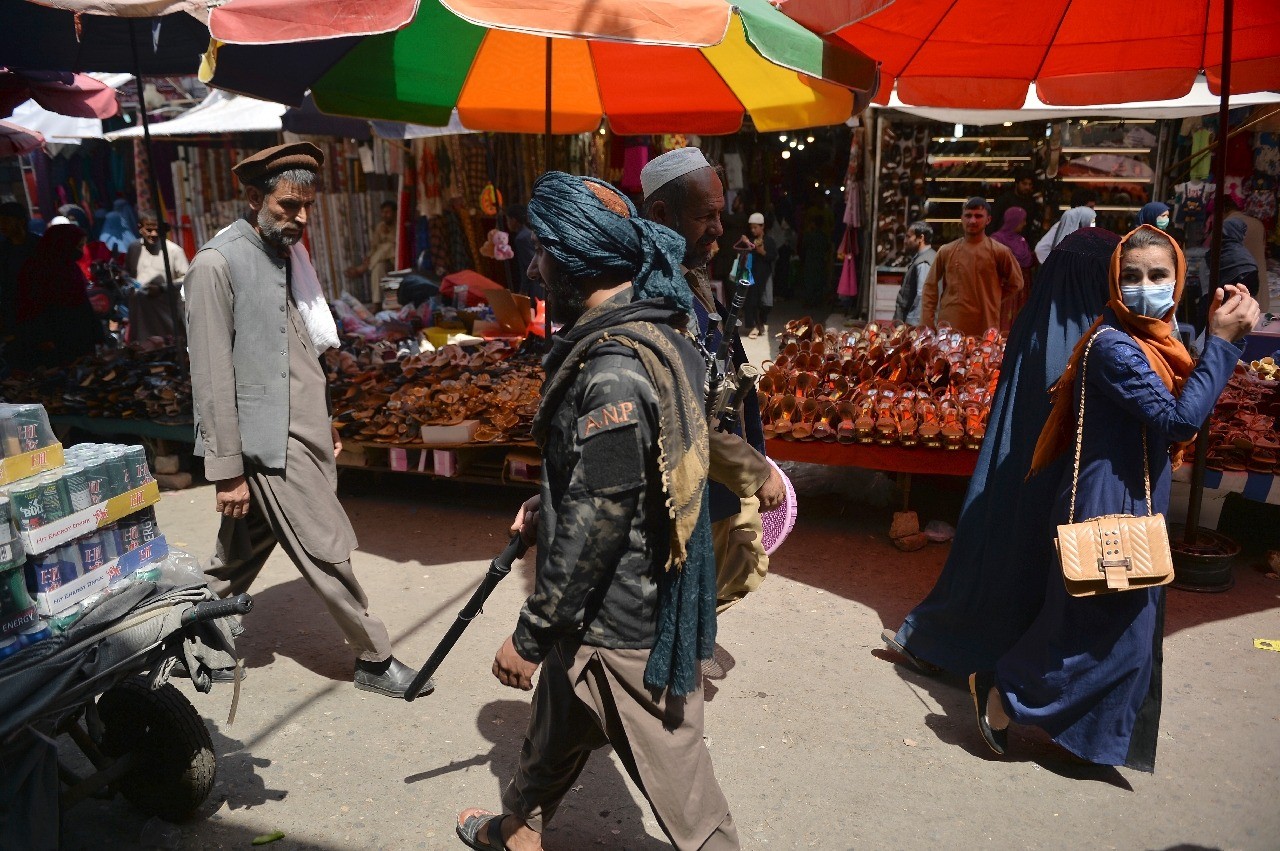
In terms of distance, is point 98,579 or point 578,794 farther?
point 578,794

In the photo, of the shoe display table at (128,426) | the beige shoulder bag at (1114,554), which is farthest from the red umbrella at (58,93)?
the beige shoulder bag at (1114,554)

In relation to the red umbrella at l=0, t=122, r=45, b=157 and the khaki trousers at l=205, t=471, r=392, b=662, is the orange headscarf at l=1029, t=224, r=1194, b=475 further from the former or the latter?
the red umbrella at l=0, t=122, r=45, b=157

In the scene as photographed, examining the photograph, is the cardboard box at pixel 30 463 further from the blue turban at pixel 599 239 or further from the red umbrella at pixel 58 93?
the red umbrella at pixel 58 93

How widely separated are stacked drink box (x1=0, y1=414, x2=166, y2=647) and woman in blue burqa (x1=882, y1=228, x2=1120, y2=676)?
116 inches

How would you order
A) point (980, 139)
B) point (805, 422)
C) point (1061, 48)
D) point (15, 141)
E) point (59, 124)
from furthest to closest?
1. point (59, 124)
2. point (980, 139)
3. point (15, 141)
4. point (1061, 48)
5. point (805, 422)

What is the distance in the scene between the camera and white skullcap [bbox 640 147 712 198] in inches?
128

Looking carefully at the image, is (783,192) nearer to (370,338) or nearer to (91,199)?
(370,338)

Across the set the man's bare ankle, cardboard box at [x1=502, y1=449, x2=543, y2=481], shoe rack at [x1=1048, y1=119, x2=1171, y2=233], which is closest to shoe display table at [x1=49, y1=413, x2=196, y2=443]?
cardboard box at [x1=502, y1=449, x2=543, y2=481]

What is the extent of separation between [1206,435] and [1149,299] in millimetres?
2167

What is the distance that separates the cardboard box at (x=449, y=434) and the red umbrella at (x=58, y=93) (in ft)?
15.9

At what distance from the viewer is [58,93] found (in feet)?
26.0

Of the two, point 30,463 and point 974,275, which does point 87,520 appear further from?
point 974,275

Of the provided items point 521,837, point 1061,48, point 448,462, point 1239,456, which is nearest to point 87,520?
point 521,837

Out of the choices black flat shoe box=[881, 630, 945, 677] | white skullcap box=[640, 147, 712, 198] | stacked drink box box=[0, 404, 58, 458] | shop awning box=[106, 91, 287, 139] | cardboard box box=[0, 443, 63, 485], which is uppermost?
shop awning box=[106, 91, 287, 139]
